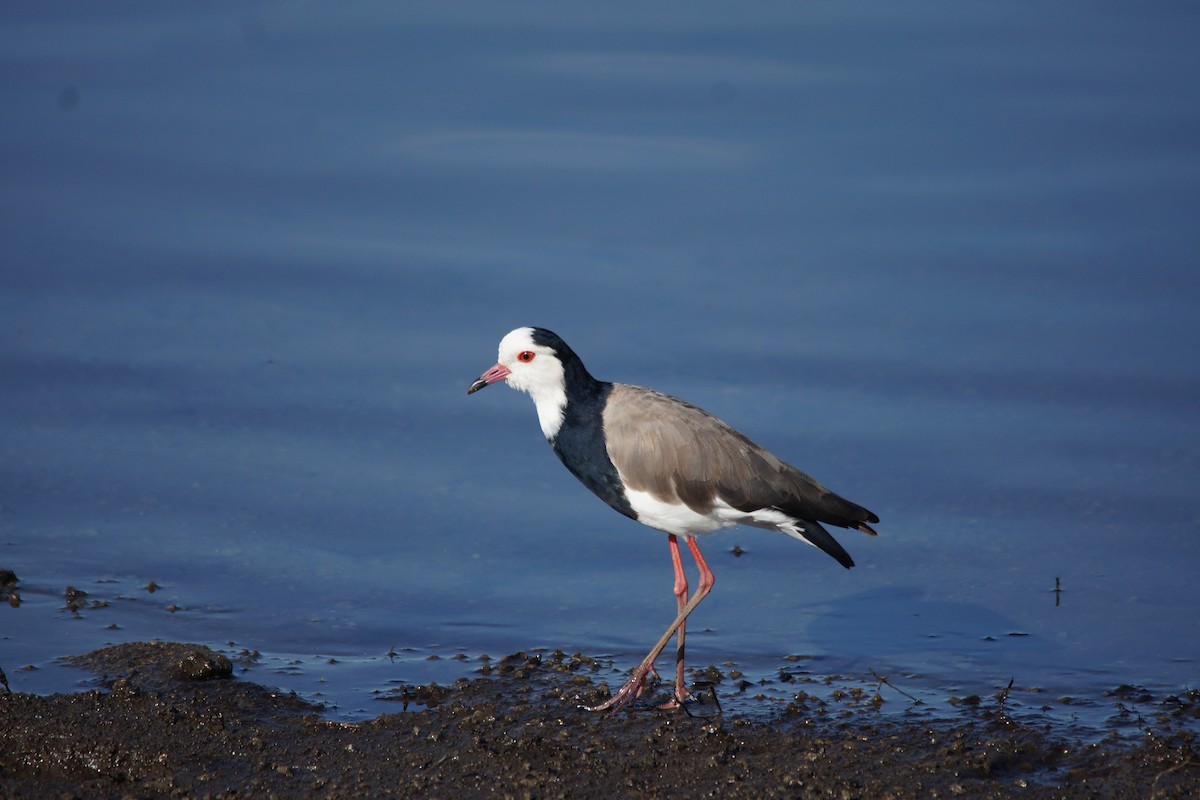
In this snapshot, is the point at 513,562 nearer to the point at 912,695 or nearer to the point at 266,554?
the point at 266,554

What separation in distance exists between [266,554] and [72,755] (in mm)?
2674

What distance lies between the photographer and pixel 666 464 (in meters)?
7.82

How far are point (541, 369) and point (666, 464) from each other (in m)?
0.85

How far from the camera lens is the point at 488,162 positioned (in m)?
13.6

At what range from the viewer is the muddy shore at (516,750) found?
253 inches

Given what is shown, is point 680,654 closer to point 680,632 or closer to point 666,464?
point 680,632

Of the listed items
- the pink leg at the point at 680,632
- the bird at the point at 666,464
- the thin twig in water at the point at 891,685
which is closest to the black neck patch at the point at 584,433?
the bird at the point at 666,464

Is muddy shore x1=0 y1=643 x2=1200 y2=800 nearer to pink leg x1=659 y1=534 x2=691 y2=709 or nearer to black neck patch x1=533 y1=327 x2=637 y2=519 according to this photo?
pink leg x1=659 y1=534 x2=691 y2=709

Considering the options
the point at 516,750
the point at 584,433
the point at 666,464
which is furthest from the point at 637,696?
the point at 584,433

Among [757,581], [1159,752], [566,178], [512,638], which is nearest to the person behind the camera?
[1159,752]

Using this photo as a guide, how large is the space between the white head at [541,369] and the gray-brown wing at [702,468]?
0.28 meters

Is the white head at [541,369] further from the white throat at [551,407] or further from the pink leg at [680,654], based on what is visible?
the pink leg at [680,654]

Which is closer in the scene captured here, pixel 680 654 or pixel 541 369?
pixel 680 654

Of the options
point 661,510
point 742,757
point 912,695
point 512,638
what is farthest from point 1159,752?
point 512,638
